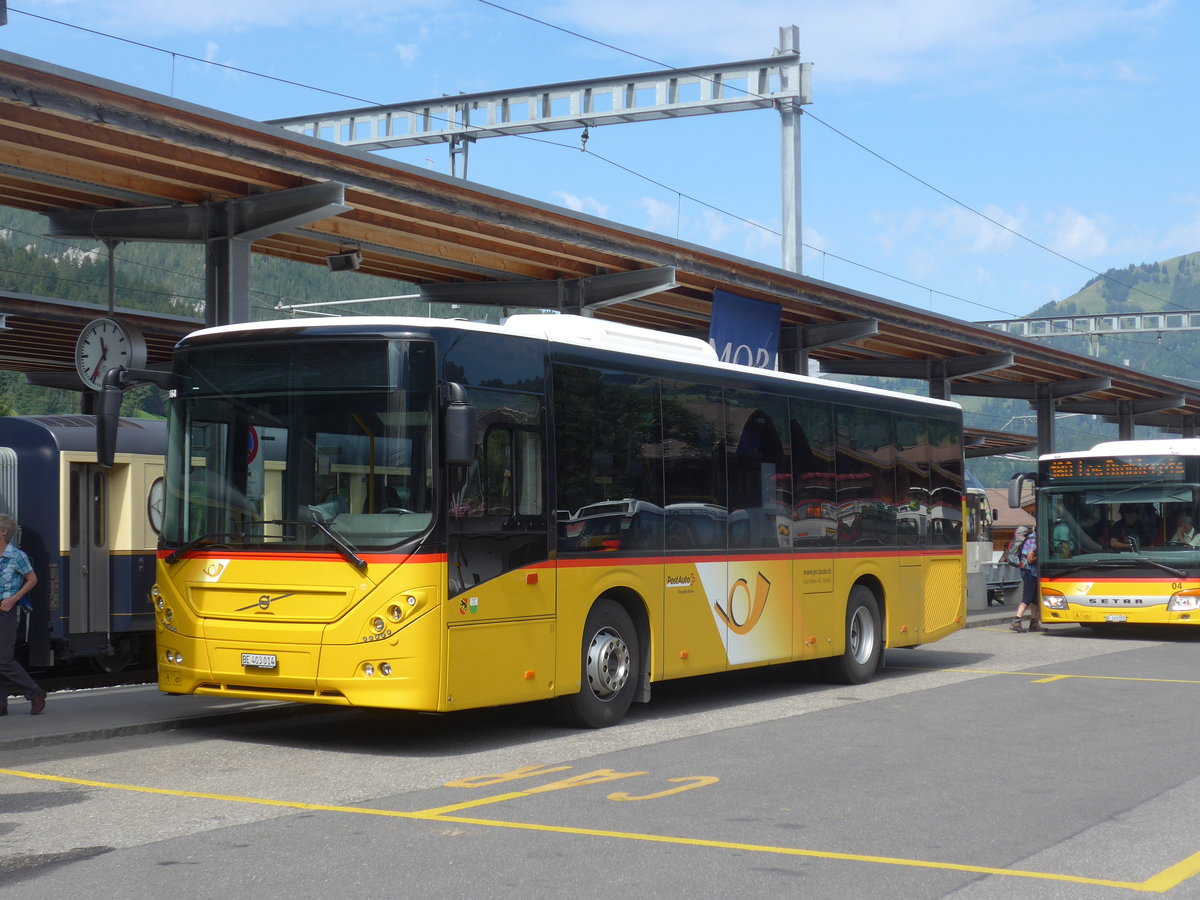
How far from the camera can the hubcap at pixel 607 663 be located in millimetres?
11703

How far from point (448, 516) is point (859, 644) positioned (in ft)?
23.0

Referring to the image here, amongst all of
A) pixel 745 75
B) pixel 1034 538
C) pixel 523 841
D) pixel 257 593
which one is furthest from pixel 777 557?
pixel 745 75

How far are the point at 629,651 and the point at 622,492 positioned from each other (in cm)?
128

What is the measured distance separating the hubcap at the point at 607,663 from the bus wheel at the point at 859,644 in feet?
13.5

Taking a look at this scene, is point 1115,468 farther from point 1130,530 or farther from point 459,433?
point 459,433

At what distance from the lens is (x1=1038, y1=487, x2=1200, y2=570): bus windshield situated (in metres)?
22.0

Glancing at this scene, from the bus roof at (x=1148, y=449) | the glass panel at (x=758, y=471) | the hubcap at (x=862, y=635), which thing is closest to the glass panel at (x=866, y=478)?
the hubcap at (x=862, y=635)

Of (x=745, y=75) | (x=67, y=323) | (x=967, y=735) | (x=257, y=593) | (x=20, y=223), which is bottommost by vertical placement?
(x=967, y=735)

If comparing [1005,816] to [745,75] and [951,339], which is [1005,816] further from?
[951,339]

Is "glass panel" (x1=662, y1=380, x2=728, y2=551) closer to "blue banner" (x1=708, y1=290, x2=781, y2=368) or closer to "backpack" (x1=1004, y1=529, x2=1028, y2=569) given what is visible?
"blue banner" (x1=708, y1=290, x2=781, y2=368)

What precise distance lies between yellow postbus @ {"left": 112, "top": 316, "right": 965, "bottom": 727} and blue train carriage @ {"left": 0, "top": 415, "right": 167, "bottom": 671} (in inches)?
197

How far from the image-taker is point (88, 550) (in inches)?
629

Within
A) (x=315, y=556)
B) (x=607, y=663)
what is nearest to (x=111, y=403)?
(x=315, y=556)

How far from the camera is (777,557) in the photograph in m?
14.1
